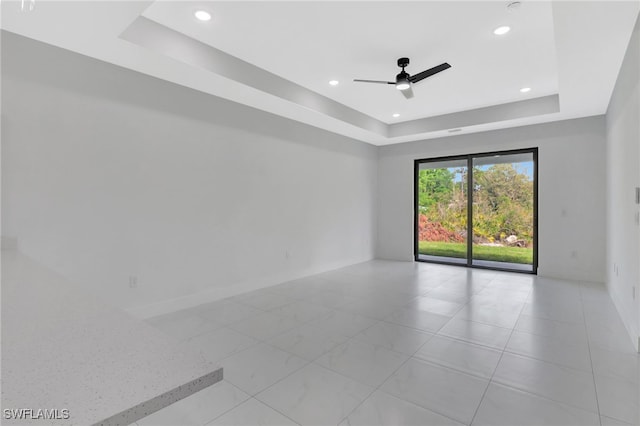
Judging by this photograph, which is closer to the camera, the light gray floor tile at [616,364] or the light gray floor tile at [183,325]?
the light gray floor tile at [616,364]

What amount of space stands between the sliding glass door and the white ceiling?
1381mm

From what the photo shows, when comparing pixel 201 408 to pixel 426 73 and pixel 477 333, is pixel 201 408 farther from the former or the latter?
pixel 426 73

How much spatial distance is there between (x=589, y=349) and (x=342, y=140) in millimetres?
4818

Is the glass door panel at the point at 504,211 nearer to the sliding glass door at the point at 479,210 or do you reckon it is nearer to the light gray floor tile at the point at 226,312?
the sliding glass door at the point at 479,210

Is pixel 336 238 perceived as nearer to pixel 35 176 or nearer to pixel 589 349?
pixel 589 349

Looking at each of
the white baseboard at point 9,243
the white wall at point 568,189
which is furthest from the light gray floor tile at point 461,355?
the white wall at point 568,189

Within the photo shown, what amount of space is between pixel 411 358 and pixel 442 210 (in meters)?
4.75

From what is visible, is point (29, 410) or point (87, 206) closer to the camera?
point (29, 410)

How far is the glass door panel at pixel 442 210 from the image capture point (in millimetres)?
6438

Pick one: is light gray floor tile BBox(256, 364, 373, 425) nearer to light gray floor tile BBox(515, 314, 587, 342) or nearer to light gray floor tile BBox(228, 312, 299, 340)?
light gray floor tile BBox(228, 312, 299, 340)

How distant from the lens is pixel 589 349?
2664mm

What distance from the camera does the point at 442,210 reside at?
Answer: 264 inches

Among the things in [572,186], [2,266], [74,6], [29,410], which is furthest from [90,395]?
[572,186]

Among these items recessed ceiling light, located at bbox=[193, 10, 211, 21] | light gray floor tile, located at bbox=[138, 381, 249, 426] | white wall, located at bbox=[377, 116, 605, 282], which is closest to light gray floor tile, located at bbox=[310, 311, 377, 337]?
light gray floor tile, located at bbox=[138, 381, 249, 426]
